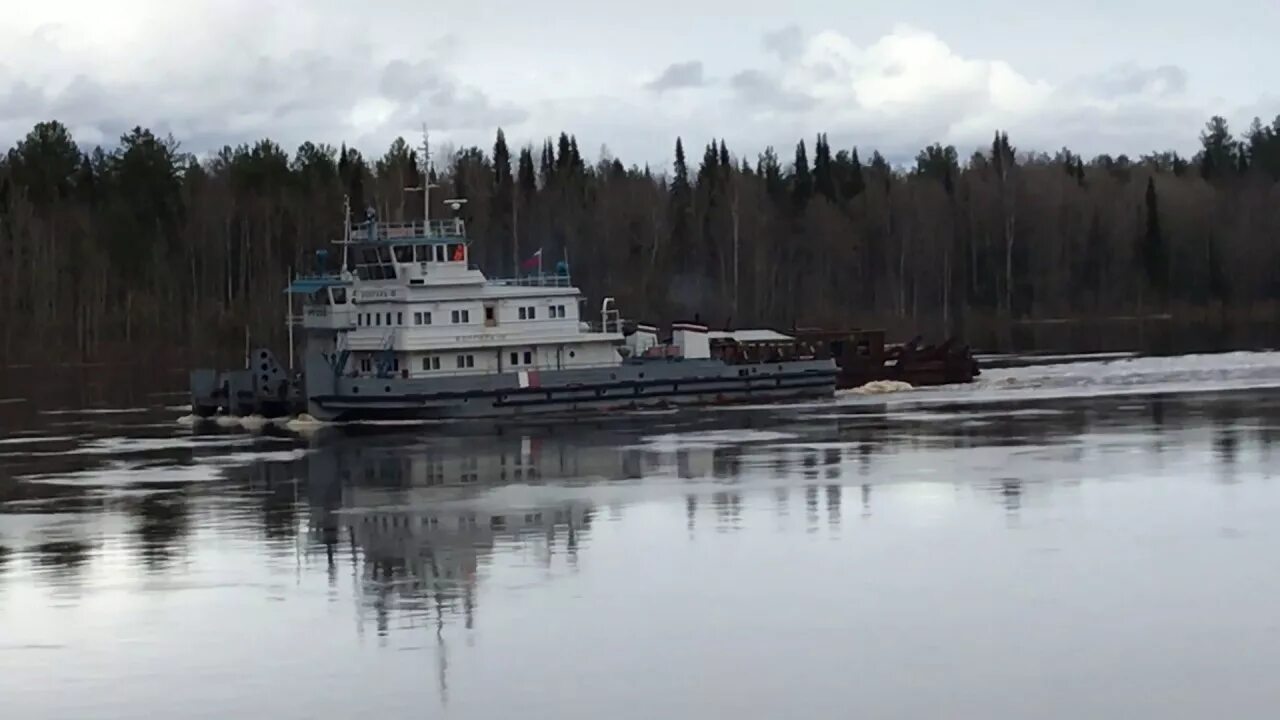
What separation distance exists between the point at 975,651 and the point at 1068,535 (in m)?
7.48

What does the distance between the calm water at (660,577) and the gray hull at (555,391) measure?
6140 mm

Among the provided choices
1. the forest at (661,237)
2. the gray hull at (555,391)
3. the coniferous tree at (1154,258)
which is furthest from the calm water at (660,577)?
the coniferous tree at (1154,258)

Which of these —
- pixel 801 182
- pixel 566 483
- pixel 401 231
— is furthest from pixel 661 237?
pixel 566 483

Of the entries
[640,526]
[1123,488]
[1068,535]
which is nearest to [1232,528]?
[1068,535]

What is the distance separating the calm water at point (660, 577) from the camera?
60.4 feet

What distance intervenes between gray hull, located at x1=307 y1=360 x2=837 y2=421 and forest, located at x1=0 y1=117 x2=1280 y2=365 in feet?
113

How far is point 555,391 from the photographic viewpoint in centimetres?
5000

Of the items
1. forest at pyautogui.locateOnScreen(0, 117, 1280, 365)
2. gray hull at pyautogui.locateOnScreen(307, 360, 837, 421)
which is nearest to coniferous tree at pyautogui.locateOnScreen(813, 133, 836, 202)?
forest at pyautogui.locateOnScreen(0, 117, 1280, 365)

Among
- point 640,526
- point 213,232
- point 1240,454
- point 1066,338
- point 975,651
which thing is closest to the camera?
point 975,651

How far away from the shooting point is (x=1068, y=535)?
2658 cm

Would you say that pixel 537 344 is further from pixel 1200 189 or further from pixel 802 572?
pixel 1200 189

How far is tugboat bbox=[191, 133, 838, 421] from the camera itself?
1930 inches

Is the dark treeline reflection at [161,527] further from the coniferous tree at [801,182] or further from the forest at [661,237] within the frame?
the coniferous tree at [801,182]

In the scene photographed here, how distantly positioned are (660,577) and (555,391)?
2589 cm
